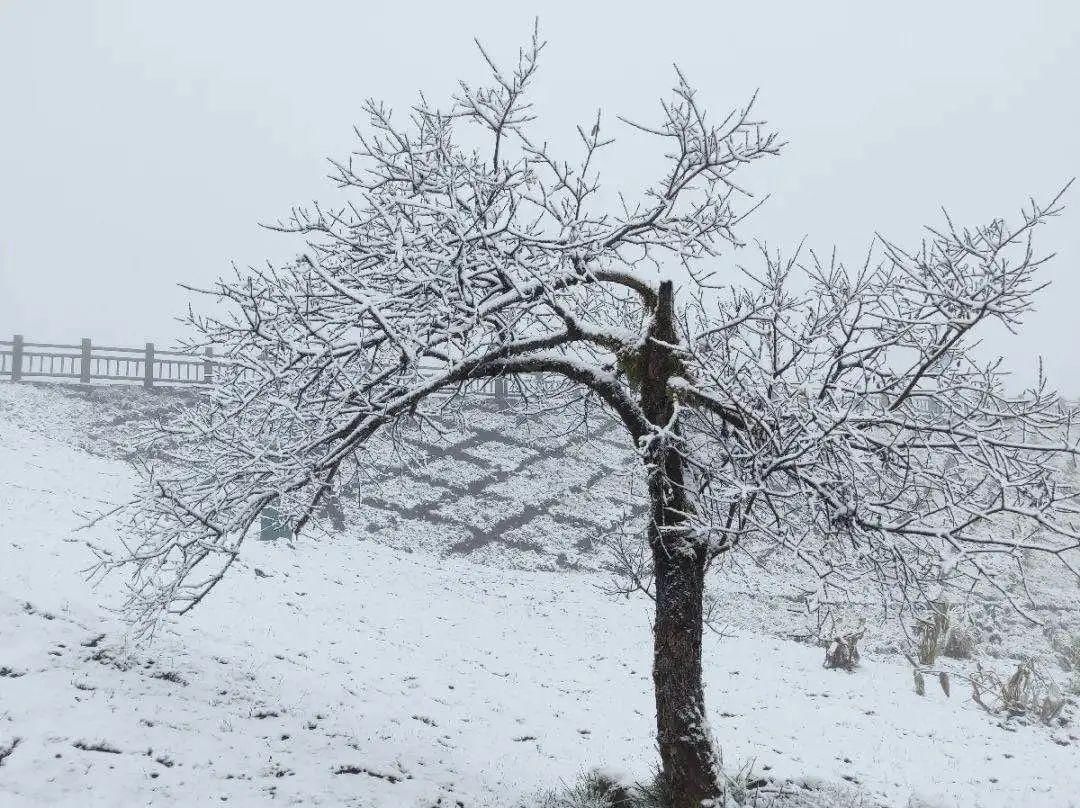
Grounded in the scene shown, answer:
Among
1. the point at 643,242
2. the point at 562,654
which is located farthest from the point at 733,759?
the point at 643,242

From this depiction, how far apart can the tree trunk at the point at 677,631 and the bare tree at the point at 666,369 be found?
0.06 ft

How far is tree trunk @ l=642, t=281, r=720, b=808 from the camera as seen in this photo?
587 cm

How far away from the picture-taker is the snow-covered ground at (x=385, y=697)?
5957 mm

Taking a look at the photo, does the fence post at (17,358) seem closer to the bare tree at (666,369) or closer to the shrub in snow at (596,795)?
the bare tree at (666,369)

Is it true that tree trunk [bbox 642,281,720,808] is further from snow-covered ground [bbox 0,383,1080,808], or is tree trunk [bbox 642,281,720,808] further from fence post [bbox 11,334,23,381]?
fence post [bbox 11,334,23,381]

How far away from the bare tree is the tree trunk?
0.02 meters

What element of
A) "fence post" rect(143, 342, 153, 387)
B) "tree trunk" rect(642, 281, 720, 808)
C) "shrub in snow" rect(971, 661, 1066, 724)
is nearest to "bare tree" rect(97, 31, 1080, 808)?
"tree trunk" rect(642, 281, 720, 808)

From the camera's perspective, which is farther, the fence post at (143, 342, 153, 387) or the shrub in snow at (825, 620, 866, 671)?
the fence post at (143, 342, 153, 387)

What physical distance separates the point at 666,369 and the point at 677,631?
220cm

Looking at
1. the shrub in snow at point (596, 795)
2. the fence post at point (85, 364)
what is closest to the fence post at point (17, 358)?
the fence post at point (85, 364)

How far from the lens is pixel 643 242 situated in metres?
5.95

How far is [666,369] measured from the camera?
5.96 meters

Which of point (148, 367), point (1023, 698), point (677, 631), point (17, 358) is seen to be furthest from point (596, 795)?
point (17, 358)

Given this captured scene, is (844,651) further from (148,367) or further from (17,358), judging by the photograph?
(17,358)
